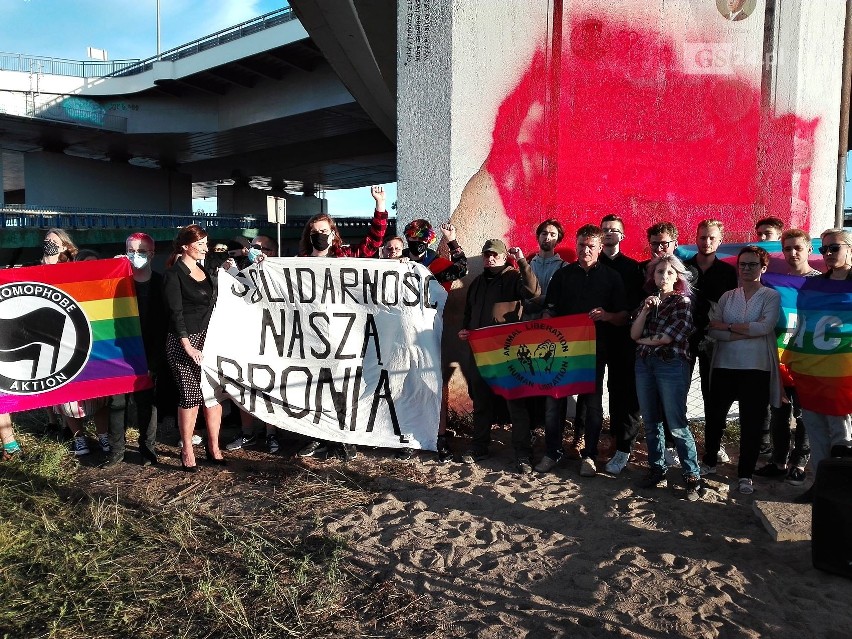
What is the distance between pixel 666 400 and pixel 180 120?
3585 centimetres

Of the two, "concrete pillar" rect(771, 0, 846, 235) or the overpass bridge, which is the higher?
the overpass bridge

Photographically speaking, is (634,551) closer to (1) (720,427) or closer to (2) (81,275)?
(1) (720,427)

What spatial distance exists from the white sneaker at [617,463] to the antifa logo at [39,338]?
4.12 metres

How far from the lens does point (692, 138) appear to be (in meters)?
6.32

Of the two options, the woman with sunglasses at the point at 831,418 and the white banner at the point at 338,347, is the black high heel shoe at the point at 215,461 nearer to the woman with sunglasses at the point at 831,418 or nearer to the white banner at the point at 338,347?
the white banner at the point at 338,347

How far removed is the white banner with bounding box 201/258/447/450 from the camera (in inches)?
193

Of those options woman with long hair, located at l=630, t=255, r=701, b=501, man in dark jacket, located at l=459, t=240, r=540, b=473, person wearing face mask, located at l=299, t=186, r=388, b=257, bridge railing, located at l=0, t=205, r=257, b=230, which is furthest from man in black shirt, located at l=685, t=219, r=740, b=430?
bridge railing, located at l=0, t=205, r=257, b=230

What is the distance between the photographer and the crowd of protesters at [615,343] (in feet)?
13.8

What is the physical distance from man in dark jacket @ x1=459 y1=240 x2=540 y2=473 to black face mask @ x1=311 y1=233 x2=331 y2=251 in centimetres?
129

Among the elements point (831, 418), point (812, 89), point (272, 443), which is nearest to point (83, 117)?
point (272, 443)

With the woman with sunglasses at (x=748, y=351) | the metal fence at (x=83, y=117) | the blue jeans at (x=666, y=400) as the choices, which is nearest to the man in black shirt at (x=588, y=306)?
the blue jeans at (x=666, y=400)

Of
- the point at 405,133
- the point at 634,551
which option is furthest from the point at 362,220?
the point at 634,551

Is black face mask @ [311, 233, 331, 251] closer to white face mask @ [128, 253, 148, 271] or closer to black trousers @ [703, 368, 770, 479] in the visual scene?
white face mask @ [128, 253, 148, 271]

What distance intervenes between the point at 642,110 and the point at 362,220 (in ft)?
144
